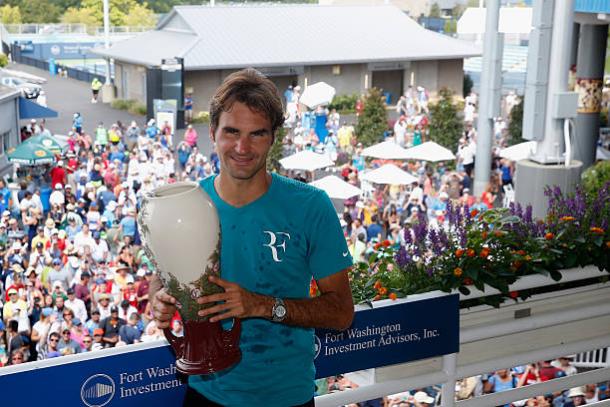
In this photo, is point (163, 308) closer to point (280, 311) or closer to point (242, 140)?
point (280, 311)

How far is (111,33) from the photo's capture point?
69.6 metres

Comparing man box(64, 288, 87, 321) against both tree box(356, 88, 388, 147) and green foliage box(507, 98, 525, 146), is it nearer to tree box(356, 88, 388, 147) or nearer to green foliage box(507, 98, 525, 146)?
tree box(356, 88, 388, 147)

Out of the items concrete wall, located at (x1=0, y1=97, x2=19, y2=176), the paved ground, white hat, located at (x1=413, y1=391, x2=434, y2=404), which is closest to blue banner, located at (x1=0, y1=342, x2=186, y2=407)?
white hat, located at (x1=413, y1=391, x2=434, y2=404)

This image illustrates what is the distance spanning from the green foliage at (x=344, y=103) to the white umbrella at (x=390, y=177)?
722 inches

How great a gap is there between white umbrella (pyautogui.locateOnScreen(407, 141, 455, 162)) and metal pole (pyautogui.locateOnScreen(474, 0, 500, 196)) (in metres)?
0.78

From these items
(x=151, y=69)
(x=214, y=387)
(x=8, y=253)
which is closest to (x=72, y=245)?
(x=8, y=253)

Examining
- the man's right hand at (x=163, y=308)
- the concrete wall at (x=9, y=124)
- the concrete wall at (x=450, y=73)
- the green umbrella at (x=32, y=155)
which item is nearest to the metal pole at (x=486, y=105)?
the green umbrella at (x=32, y=155)

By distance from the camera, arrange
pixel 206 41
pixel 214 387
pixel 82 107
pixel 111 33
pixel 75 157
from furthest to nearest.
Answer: pixel 111 33 < pixel 82 107 < pixel 206 41 < pixel 75 157 < pixel 214 387

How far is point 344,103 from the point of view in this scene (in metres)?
37.6

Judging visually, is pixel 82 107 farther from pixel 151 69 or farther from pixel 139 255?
pixel 139 255

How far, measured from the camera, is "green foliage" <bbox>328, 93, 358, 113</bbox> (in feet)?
122

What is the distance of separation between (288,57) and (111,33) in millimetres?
37270

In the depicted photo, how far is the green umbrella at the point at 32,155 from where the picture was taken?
828 inches

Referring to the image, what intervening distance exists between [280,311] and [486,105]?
1907cm
